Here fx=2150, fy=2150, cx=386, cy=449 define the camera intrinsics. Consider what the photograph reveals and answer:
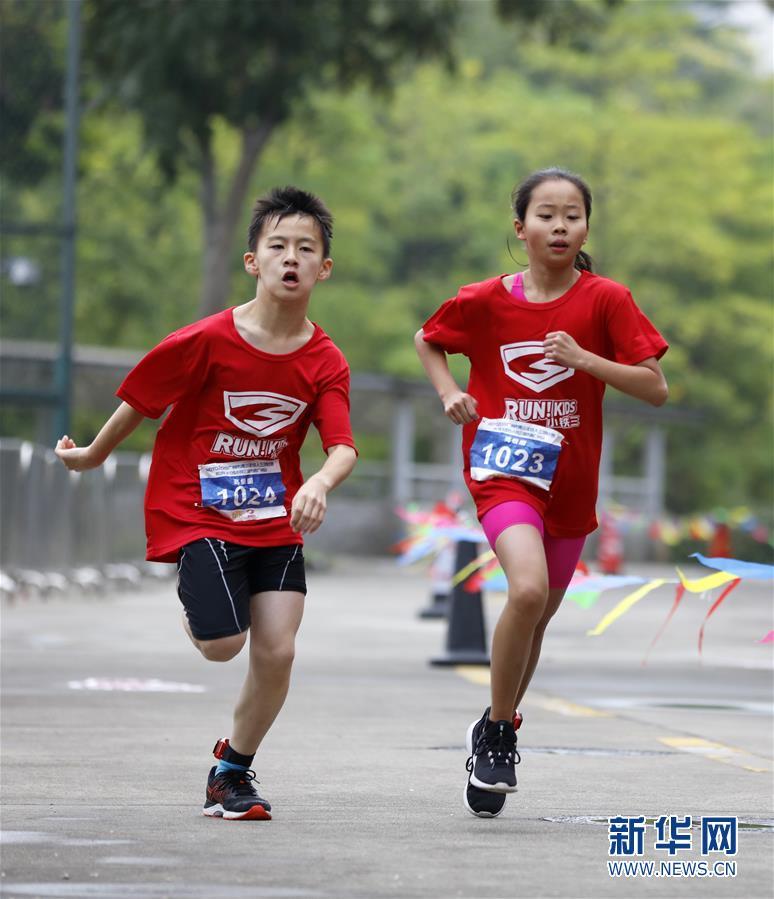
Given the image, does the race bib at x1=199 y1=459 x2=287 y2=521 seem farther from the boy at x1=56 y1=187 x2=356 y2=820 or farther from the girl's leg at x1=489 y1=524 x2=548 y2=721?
the girl's leg at x1=489 y1=524 x2=548 y2=721

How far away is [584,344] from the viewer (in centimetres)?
661

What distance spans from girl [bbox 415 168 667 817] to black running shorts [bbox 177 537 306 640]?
67cm

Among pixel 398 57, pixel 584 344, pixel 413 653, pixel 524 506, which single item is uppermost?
pixel 398 57

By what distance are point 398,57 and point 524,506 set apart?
25.5 metres

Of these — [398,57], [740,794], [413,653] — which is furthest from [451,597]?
[398,57]

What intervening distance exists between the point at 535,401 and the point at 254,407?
0.88 metres

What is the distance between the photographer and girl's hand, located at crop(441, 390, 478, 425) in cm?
648

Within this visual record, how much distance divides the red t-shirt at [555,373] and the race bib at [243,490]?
67cm

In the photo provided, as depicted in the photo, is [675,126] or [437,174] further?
[437,174]

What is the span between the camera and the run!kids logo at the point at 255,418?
250 inches

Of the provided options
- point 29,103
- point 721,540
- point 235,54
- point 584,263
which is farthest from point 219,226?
point 584,263

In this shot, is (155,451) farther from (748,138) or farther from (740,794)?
(748,138)

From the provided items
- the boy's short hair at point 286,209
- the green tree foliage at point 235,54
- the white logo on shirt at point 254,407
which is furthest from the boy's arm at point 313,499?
the green tree foliage at point 235,54

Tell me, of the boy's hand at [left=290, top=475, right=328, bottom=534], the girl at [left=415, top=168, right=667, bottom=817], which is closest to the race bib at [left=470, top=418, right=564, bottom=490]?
the girl at [left=415, top=168, right=667, bottom=817]
